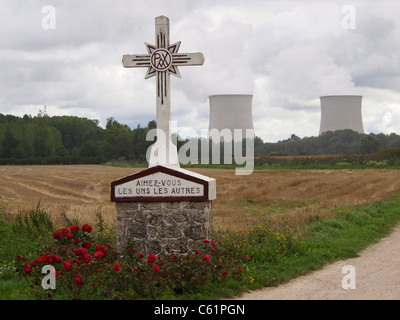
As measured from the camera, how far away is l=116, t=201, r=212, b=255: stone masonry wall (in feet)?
27.7

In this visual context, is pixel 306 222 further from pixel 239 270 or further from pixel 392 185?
pixel 392 185

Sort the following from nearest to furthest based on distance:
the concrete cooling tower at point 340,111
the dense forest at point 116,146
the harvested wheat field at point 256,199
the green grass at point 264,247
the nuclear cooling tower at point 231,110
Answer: the green grass at point 264,247 → the harvested wheat field at point 256,199 → the nuclear cooling tower at point 231,110 → the concrete cooling tower at point 340,111 → the dense forest at point 116,146

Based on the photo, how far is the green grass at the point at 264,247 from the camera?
7.28 meters

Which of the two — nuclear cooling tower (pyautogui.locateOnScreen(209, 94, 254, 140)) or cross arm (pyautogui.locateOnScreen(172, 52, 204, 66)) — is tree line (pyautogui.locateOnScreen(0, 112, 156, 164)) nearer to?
nuclear cooling tower (pyautogui.locateOnScreen(209, 94, 254, 140))

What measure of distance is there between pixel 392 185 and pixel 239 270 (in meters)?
19.5

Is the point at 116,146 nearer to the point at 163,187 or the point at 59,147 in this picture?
the point at 59,147

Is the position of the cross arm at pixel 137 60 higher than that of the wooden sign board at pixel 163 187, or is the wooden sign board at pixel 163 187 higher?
the cross arm at pixel 137 60

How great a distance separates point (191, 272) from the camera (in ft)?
23.1

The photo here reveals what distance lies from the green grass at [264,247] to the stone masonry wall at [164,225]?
0.52 meters

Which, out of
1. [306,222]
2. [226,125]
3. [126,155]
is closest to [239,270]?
[306,222]

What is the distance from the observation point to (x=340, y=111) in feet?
184

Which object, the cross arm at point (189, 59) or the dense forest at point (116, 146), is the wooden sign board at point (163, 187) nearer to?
the cross arm at point (189, 59)

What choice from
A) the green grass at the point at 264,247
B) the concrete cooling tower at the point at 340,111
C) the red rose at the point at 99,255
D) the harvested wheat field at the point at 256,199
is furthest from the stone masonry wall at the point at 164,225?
the concrete cooling tower at the point at 340,111

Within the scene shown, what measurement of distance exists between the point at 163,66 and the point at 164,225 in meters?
2.73
